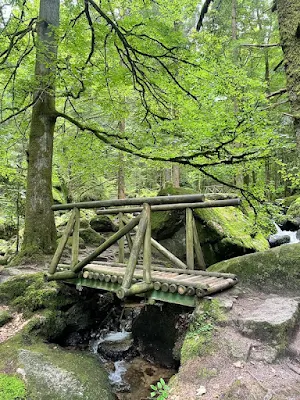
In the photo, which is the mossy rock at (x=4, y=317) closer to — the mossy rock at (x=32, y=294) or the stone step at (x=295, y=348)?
the mossy rock at (x=32, y=294)

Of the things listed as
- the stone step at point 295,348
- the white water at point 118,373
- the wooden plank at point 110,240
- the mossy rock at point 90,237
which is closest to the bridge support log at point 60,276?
Answer: the wooden plank at point 110,240

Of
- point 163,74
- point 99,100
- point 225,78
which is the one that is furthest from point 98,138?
point 225,78

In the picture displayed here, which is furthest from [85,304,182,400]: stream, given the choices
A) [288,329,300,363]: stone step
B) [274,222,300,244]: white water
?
[274,222,300,244]: white water

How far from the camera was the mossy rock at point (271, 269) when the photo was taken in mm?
5539

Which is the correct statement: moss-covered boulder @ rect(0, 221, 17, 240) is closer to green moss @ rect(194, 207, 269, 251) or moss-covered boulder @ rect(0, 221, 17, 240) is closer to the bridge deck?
green moss @ rect(194, 207, 269, 251)

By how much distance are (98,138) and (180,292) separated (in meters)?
6.15

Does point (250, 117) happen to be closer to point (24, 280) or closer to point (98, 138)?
point (98, 138)

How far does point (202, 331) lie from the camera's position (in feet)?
13.3

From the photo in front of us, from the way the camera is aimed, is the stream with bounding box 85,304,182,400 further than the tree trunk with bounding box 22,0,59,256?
No

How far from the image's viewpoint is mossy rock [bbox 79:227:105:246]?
39.6 ft

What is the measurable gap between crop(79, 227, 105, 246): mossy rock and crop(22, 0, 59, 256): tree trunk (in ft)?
11.8

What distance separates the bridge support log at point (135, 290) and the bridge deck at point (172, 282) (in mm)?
178

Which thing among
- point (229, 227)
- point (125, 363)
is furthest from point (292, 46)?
point (229, 227)

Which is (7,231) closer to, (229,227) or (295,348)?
(229,227)
